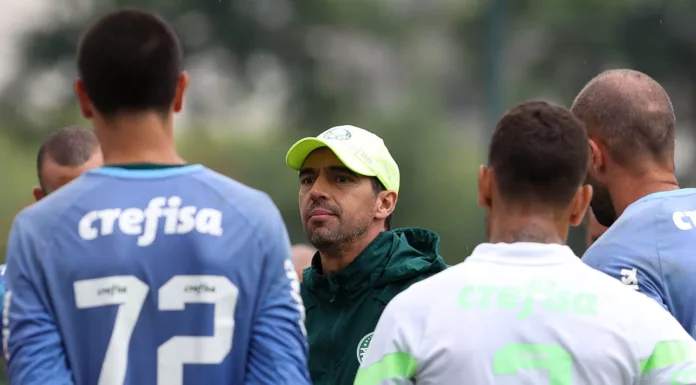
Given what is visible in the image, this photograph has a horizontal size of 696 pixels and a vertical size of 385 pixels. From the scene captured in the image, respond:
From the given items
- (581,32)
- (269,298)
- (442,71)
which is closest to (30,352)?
(269,298)

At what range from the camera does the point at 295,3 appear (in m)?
11.5

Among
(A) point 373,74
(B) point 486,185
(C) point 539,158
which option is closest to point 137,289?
(B) point 486,185

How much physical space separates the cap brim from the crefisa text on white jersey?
1.64 metres

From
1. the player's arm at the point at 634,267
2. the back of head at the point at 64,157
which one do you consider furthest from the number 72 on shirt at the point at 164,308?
the back of head at the point at 64,157

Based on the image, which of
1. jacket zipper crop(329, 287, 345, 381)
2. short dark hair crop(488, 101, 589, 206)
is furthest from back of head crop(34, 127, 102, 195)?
short dark hair crop(488, 101, 589, 206)

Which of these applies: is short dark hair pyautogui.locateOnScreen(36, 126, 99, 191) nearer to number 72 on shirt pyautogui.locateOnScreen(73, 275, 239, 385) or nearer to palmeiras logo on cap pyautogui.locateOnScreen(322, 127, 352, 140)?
palmeiras logo on cap pyautogui.locateOnScreen(322, 127, 352, 140)

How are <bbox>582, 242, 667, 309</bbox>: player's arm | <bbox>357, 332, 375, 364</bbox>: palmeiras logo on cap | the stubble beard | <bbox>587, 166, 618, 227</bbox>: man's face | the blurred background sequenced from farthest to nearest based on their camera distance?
the blurred background → the stubble beard → <bbox>357, 332, 375, 364</bbox>: palmeiras logo on cap → <bbox>587, 166, 618, 227</bbox>: man's face → <bbox>582, 242, 667, 309</bbox>: player's arm

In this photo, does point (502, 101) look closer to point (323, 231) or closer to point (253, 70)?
point (253, 70)

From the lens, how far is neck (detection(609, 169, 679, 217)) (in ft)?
12.7

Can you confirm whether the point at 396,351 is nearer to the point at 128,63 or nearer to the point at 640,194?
the point at 128,63

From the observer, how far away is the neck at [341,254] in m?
4.39

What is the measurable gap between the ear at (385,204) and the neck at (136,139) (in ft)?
5.88

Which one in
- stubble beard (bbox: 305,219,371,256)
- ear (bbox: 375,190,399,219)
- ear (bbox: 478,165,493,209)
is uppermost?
ear (bbox: 478,165,493,209)

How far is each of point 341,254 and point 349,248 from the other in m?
0.04
